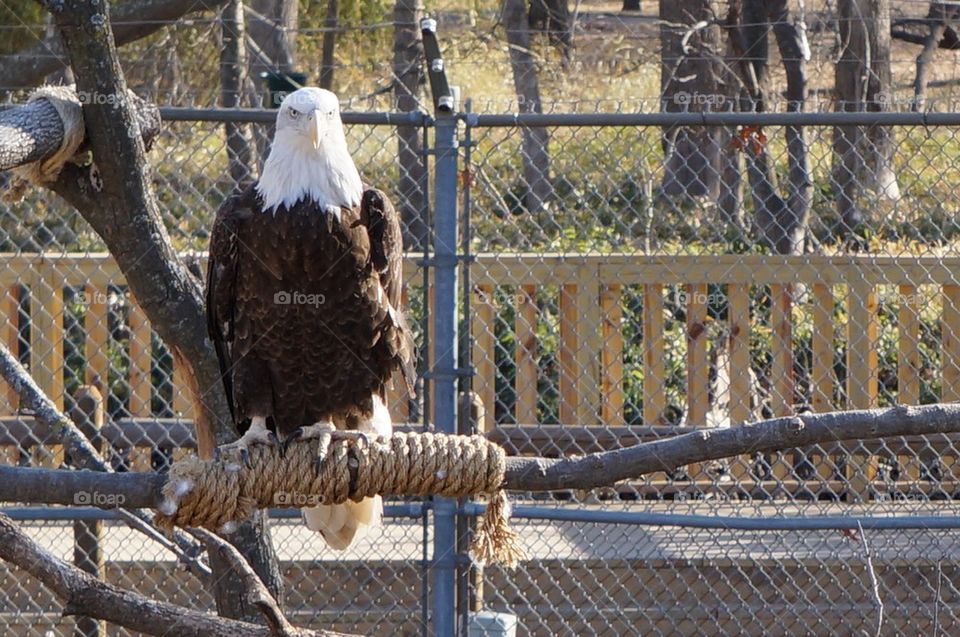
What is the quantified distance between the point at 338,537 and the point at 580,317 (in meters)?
1.99

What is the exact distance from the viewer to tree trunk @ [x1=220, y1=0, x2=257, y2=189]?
6.85m

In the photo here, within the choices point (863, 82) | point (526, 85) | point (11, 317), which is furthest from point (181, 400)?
point (526, 85)

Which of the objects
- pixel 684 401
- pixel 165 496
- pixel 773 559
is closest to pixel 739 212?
pixel 684 401

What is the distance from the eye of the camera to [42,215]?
9.64 meters

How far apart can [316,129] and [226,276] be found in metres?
0.44

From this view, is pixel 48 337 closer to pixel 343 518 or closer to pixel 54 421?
pixel 343 518

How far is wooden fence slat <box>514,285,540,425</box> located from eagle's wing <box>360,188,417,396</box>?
6.10ft

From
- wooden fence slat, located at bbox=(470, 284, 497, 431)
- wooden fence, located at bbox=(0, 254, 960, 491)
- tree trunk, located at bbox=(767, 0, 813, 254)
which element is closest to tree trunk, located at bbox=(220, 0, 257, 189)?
wooden fence, located at bbox=(0, 254, 960, 491)

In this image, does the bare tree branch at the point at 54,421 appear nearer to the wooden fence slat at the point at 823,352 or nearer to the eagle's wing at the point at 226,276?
the eagle's wing at the point at 226,276

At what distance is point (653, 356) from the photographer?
17.2 ft

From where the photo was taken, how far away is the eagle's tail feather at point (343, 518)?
351cm

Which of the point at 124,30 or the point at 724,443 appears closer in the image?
the point at 724,443

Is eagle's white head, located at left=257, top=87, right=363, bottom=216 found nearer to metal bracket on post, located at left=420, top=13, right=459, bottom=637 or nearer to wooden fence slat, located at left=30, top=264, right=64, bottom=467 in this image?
metal bracket on post, located at left=420, top=13, right=459, bottom=637

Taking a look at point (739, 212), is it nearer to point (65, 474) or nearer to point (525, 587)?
point (525, 587)
